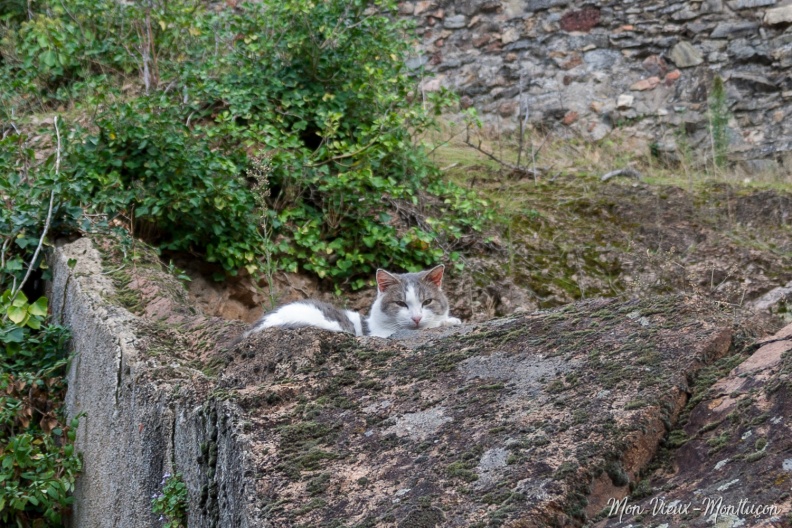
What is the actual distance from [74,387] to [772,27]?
744 cm

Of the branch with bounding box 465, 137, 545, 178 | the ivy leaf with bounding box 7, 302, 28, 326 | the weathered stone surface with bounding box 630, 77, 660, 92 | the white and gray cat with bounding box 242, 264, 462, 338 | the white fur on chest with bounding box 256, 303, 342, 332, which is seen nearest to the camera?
the white fur on chest with bounding box 256, 303, 342, 332

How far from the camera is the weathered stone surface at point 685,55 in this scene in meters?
8.73

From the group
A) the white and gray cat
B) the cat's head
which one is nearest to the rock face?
the white and gray cat

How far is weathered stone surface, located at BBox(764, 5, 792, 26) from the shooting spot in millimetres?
8523

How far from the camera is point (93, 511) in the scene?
365 centimetres

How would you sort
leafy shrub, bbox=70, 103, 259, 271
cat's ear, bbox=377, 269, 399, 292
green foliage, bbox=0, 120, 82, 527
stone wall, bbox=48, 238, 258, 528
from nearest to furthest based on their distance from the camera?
stone wall, bbox=48, 238, 258, 528
green foliage, bbox=0, 120, 82, 527
cat's ear, bbox=377, 269, 399, 292
leafy shrub, bbox=70, 103, 259, 271

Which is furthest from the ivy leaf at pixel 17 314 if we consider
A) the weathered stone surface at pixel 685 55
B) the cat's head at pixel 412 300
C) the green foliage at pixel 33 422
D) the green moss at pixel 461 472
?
the weathered stone surface at pixel 685 55

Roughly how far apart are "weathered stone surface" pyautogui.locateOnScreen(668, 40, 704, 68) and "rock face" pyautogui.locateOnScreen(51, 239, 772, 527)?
22.5 ft

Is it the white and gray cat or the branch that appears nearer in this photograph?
the white and gray cat

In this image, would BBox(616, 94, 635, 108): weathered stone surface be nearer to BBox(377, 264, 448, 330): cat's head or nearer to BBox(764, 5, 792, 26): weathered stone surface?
BBox(764, 5, 792, 26): weathered stone surface

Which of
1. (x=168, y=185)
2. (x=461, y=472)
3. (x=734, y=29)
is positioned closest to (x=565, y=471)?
(x=461, y=472)

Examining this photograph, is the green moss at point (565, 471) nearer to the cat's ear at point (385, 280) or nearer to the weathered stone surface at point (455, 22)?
the cat's ear at point (385, 280)

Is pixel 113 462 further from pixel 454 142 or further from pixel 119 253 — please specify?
pixel 454 142

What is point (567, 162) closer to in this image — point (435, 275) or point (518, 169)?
point (518, 169)
